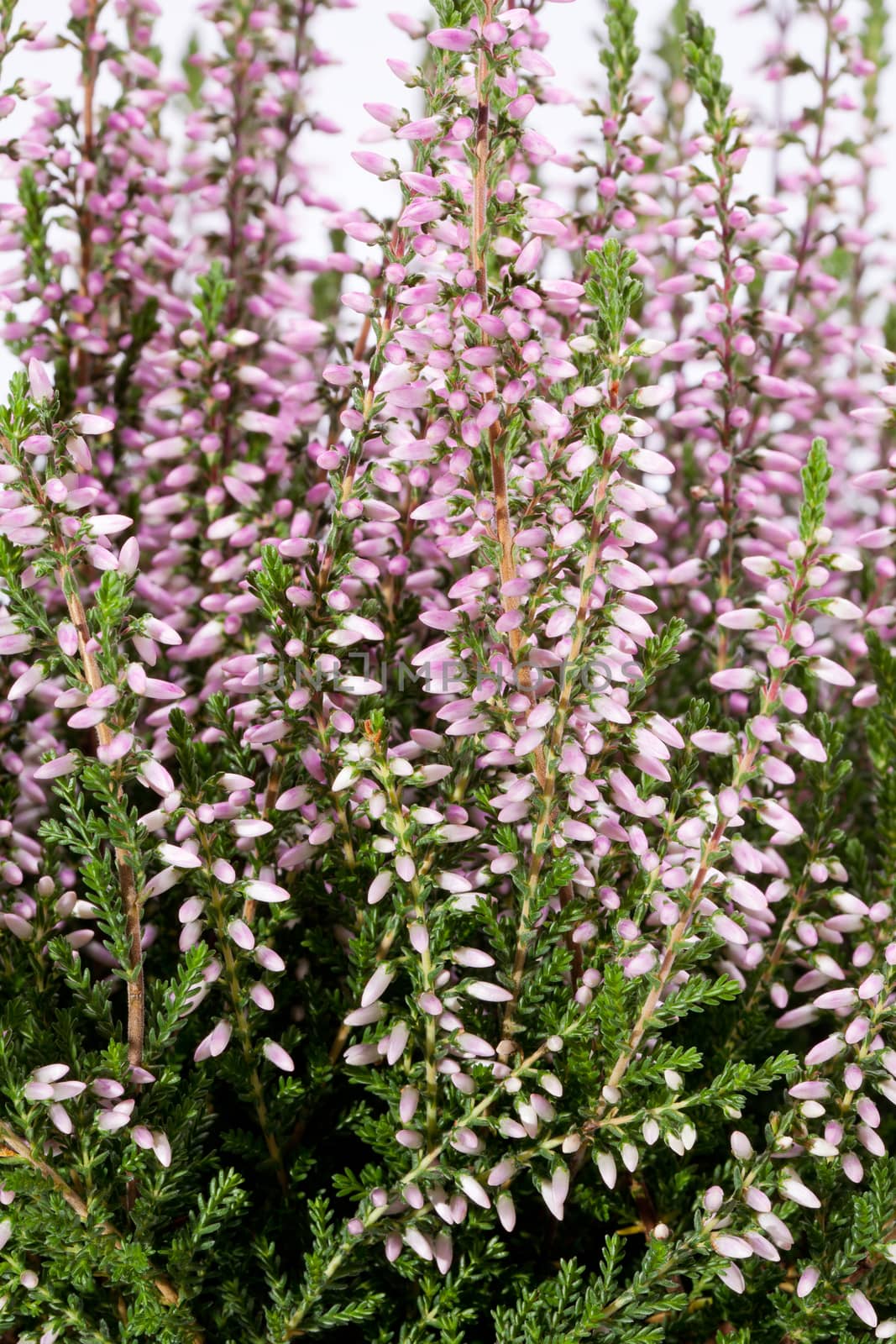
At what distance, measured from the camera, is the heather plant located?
0.88m

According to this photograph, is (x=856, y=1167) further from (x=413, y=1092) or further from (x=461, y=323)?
(x=461, y=323)

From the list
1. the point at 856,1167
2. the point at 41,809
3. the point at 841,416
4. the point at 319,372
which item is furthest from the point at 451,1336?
the point at 841,416

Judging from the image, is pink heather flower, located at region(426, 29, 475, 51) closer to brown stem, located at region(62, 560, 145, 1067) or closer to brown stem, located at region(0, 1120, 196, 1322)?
brown stem, located at region(62, 560, 145, 1067)

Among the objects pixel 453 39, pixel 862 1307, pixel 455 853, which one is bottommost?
pixel 862 1307

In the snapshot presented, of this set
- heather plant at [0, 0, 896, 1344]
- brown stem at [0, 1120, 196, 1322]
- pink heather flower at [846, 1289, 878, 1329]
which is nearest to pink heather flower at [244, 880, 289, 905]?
heather plant at [0, 0, 896, 1344]

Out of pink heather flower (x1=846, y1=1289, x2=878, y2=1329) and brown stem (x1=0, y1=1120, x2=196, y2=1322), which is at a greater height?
brown stem (x1=0, y1=1120, x2=196, y2=1322)

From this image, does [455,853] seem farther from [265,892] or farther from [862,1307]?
[862,1307]

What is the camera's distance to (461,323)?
0.89m

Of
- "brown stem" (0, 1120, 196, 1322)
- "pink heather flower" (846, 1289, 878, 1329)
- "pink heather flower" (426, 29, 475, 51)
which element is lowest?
"pink heather flower" (846, 1289, 878, 1329)

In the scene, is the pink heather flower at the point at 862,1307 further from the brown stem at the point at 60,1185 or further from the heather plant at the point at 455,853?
the brown stem at the point at 60,1185

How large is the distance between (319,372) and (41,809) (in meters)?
0.62

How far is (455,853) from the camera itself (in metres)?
1.02

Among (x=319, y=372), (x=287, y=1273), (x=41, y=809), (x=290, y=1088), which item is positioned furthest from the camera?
(x=319, y=372)

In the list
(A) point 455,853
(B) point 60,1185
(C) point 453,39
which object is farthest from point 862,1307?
(C) point 453,39
